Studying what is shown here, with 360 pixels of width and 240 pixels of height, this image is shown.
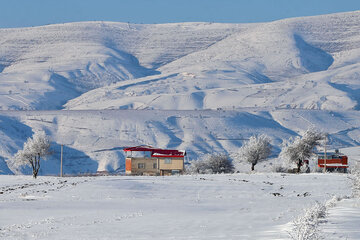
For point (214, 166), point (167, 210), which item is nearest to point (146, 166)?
point (214, 166)

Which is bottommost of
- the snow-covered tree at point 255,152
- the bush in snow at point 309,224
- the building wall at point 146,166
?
the bush in snow at point 309,224

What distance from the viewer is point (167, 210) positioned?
41.4 m

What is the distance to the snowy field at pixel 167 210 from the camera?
92.1 feet

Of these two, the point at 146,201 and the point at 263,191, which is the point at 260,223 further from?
the point at 263,191

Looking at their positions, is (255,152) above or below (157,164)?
above

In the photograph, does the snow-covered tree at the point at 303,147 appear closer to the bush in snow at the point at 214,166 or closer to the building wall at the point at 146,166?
the bush in snow at the point at 214,166

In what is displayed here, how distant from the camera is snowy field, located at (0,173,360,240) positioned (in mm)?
28078

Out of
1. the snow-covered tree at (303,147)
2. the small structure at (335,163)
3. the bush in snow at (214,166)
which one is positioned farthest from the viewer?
the small structure at (335,163)

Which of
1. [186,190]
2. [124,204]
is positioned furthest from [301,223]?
[186,190]

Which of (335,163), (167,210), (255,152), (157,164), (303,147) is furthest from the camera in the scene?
(335,163)

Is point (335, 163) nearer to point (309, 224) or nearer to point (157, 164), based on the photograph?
point (157, 164)

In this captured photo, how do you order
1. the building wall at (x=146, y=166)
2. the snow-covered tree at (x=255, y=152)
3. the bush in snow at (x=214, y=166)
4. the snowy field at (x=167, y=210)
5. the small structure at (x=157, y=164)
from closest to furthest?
the snowy field at (x=167, y=210) → the snow-covered tree at (x=255, y=152) → the building wall at (x=146, y=166) → the small structure at (x=157, y=164) → the bush in snow at (x=214, y=166)

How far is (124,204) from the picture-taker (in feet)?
149

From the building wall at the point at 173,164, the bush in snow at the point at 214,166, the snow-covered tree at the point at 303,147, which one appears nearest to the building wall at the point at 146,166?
the building wall at the point at 173,164
